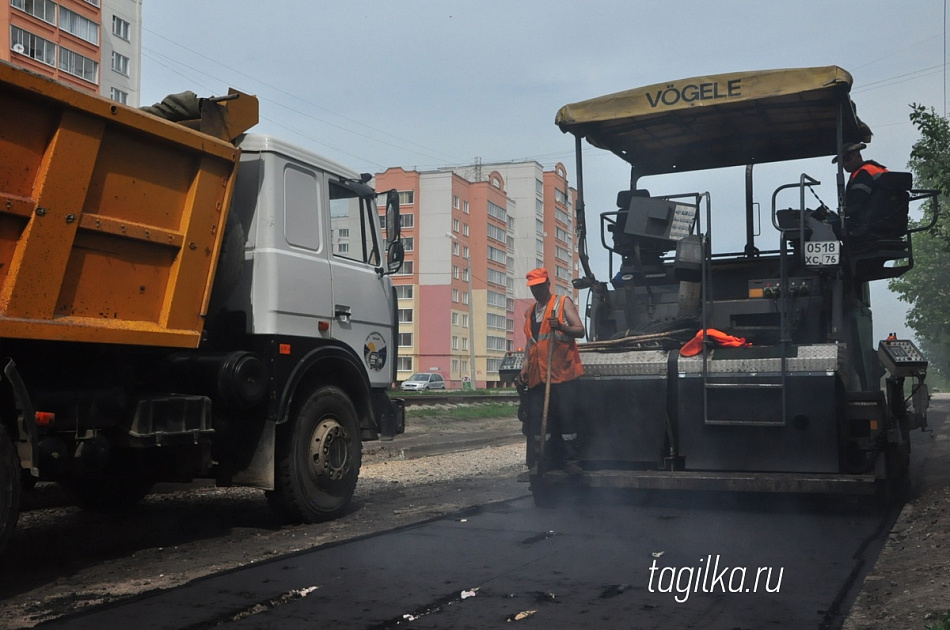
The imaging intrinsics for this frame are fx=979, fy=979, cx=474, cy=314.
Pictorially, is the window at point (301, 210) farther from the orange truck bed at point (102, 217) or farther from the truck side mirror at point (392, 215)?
the orange truck bed at point (102, 217)

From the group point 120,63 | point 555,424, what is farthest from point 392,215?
point 120,63

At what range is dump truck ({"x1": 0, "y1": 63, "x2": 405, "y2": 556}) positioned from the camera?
16.4 feet

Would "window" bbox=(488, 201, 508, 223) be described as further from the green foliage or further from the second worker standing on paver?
the second worker standing on paver

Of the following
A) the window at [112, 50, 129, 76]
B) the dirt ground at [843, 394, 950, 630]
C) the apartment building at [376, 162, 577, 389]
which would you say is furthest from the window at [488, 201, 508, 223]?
the dirt ground at [843, 394, 950, 630]

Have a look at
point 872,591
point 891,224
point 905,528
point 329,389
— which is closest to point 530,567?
point 872,591

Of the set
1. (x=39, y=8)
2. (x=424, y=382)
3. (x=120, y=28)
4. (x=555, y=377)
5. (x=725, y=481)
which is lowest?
(x=725, y=481)

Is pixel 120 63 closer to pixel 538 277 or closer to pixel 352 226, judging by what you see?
pixel 352 226

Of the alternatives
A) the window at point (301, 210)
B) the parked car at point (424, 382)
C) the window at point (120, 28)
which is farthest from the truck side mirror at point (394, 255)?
the window at point (120, 28)

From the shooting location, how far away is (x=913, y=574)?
17.6 ft

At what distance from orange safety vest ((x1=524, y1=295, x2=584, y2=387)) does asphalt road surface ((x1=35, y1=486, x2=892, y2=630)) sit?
1.14 m

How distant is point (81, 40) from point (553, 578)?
5193cm

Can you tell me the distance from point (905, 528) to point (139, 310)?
5383 millimetres

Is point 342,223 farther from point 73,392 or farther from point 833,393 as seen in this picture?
point 833,393

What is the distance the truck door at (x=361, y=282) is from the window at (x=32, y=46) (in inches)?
1717
